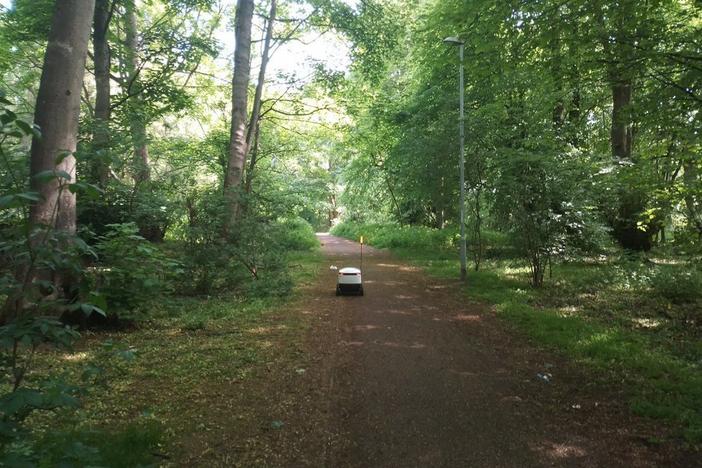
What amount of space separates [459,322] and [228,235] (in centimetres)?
529

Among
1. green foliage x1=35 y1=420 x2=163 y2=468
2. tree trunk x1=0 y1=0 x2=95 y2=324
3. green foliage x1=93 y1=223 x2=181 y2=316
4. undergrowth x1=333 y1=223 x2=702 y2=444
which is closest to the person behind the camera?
green foliage x1=35 y1=420 x2=163 y2=468

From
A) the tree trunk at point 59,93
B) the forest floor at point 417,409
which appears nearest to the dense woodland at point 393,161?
Answer: the tree trunk at point 59,93

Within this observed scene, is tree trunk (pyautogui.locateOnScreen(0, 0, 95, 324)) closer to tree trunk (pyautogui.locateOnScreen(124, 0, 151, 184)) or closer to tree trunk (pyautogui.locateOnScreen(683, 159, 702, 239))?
tree trunk (pyautogui.locateOnScreen(124, 0, 151, 184))

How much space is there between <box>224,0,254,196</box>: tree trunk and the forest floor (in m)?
5.61

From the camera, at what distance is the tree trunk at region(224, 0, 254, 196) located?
37.8 ft

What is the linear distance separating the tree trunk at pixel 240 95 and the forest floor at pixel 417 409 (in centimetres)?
561

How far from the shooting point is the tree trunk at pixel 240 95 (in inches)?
453

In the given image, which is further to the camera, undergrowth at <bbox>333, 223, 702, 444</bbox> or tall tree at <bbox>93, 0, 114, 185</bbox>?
tall tree at <bbox>93, 0, 114, 185</bbox>

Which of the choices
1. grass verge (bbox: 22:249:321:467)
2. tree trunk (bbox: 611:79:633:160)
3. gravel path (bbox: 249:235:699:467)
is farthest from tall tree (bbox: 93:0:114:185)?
tree trunk (bbox: 611:79:633:160)

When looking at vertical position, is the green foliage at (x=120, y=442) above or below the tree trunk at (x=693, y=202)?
below

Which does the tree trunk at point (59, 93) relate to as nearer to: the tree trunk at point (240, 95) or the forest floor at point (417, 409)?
the forest floor at point (417, 409)

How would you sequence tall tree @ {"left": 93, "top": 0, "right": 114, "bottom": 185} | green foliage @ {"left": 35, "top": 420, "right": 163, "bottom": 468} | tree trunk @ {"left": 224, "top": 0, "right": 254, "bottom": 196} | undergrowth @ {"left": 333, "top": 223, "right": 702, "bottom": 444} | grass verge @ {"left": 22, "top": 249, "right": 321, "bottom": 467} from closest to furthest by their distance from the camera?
green foliage @ {"left": 35, "top": 420, "right": 163, "bottom": 468} < grass verge @ {"left": 22, "top": 249, "right": 321, "bottom": 467} < undergrowth @ {"left": 333, "top": 223, "right": 702, "bottom": 444} < tall tree @ {"left": 93, "top": 0, "right": 114, "bottom": 185} < tree trunk @ {"left": 224, "top": 0, "right": 254, "bottom": 196}

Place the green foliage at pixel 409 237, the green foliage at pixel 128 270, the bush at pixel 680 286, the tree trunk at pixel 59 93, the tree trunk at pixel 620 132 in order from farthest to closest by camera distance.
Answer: the green foliage at pixel 409 237 → the tree trunk at pixel 620 132 → the bush at pixel 680 286 → the green foliage at pixel 128 270 → the tree trunk at pixel 59 93

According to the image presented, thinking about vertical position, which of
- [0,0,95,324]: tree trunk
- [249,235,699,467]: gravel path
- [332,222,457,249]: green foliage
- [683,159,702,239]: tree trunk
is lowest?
[249,235,699,467]: gravel path
